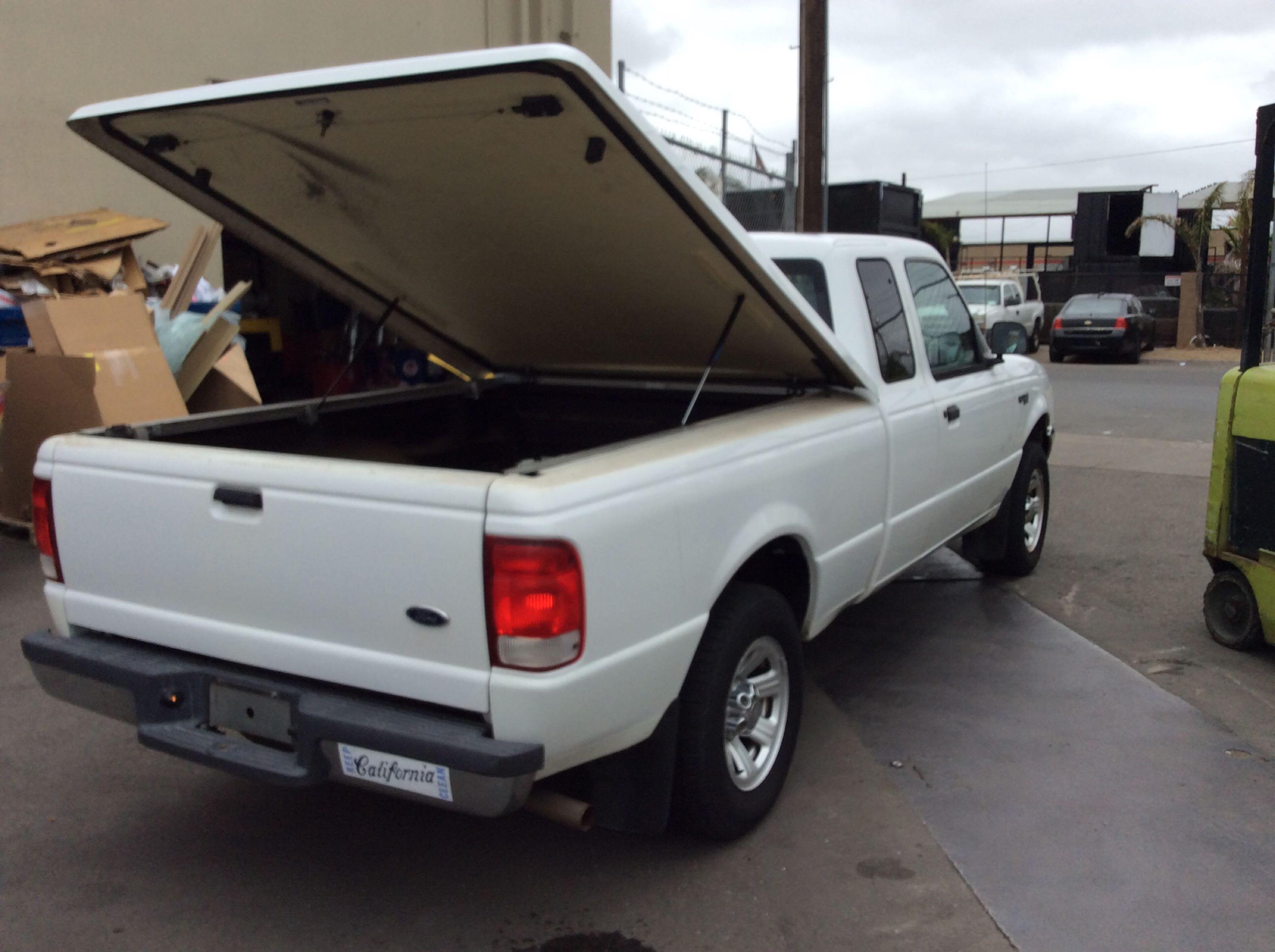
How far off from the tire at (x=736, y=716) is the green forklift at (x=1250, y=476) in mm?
2606

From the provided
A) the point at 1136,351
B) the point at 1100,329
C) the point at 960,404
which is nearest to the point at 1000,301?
the point at 1100,329

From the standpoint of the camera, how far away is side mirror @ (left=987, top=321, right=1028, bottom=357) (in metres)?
5.82

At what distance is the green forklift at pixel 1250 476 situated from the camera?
501cm

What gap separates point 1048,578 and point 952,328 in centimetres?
203

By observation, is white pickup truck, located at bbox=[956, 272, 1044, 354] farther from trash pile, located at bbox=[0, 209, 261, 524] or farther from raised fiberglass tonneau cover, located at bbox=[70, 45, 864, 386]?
raised fiberglass tonneau cover, located at bbox=[70, 45, 864, 386]

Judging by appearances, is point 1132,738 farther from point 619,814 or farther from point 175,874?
point 175,874

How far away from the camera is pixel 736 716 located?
3523 millimetres

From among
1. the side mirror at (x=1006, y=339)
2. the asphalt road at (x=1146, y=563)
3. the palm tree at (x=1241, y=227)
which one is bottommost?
the asphalt road at (x=1146, y=563)

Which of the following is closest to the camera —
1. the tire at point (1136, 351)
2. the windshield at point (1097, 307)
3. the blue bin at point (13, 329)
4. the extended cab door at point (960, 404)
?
the extended cab door at point (960, 404)

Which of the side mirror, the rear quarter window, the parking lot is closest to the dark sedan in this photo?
the side mirror

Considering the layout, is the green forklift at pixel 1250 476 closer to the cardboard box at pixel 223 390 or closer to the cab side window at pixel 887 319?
the cab side window at pixel 887 319

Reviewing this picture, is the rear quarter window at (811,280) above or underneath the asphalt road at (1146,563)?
above

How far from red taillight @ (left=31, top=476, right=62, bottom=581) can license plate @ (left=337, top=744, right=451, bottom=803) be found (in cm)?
122

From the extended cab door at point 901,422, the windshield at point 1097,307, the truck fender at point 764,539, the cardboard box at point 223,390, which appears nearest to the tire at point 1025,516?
the extended cab door at point 901,422
